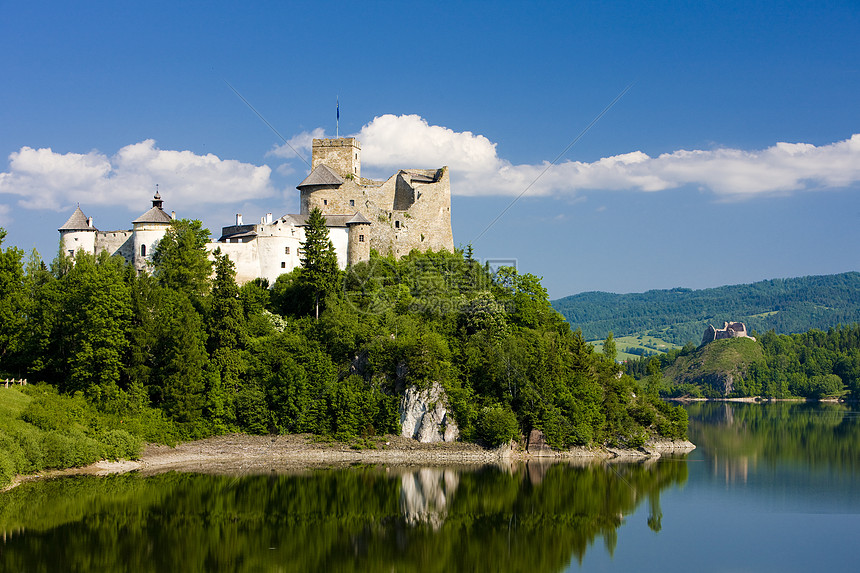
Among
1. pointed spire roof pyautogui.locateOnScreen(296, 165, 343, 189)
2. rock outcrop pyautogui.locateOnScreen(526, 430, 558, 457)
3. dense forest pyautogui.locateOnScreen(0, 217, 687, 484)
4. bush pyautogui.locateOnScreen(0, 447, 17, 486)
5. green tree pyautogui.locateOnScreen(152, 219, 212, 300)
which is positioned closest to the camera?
bush pyautogui.locateOnScreen(0, 447, 17, 486)

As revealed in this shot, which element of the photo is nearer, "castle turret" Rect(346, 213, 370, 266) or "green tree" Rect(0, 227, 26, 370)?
"green tree" Rect(0, 227, 26, 370)

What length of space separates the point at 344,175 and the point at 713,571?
40401mm

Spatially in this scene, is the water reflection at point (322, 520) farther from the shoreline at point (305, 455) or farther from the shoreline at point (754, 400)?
the shoreline at point (754, 400)

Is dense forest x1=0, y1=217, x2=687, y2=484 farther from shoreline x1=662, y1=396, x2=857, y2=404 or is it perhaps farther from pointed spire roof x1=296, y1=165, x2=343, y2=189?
shoreline x1=662, y1=396, x2=857, y2=404

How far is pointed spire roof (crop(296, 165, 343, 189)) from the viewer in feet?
193

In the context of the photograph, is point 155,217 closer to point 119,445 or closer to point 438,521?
point 119,445

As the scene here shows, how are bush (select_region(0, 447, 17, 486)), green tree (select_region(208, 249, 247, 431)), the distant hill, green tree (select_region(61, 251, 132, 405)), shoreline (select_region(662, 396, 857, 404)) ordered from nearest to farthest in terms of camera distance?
bush (select_region(0, 447, 17, 486)), green tree (select_region(61, 251, 132, 405)), green tree (select_region(208, 249, 247, 431)), shoreline (select_region(662, 396, 857, 404)), the distant hill

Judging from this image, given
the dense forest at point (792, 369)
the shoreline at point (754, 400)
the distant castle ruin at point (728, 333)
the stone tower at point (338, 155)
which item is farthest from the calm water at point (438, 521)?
the distant castle ruin at point (728, 333)

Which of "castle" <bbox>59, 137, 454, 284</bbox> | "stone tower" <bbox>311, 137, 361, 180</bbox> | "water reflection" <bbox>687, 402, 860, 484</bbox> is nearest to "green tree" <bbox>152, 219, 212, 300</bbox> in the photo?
"castle" <bbox>59, 137, 454, 284</bbox>

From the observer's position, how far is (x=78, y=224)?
54812mm

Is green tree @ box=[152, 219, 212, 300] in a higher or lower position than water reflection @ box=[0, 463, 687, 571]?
higher

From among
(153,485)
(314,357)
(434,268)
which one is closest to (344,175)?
(434,268)

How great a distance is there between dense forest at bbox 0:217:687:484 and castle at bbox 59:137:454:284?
1312 mm

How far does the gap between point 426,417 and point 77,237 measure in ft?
83.9
